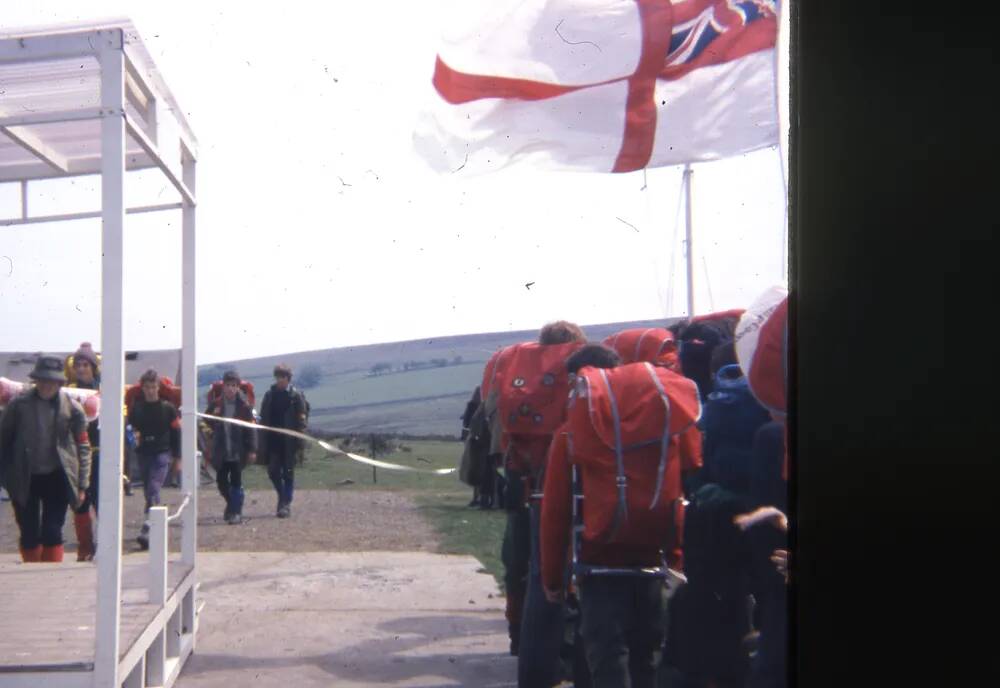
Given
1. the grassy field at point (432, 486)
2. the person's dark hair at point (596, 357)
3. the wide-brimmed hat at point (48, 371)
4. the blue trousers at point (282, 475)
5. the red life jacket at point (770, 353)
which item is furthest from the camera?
the blue trousers at point (282, 475)

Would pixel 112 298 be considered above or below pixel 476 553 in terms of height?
above

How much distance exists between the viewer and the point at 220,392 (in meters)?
Answer: 5.93

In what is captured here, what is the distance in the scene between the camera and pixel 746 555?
315 cm

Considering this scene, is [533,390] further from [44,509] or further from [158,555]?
[44,509]

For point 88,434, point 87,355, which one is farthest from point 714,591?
point 87,355

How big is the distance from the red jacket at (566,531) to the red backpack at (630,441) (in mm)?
73

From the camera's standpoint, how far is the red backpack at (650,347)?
3.67 metres

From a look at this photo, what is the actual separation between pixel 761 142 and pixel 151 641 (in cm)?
280

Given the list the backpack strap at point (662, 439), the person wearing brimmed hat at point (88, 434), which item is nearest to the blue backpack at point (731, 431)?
the backpack strap at point (662, 439)

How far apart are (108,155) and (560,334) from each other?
157 centimetres

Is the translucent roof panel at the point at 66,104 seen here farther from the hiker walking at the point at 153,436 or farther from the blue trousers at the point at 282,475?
the blue trousers at the point at 282,475

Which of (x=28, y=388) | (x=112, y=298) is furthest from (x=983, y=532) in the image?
(x=28, y=388)

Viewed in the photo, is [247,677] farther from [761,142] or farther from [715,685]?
[761,142]

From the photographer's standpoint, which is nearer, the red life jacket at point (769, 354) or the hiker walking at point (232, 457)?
the red life jacket at point (769, 354)
